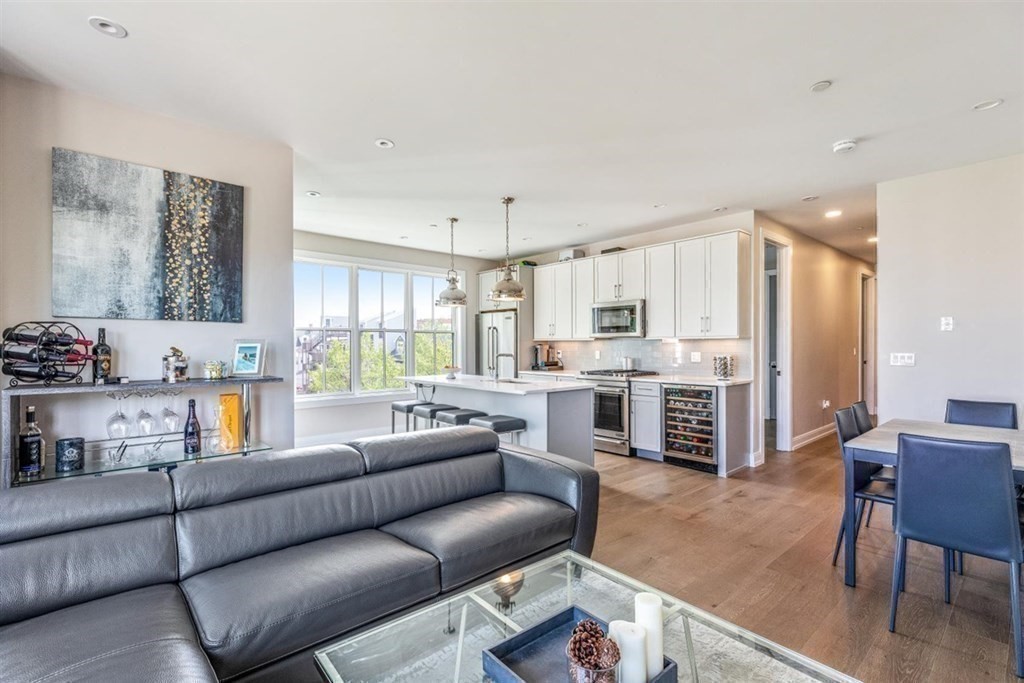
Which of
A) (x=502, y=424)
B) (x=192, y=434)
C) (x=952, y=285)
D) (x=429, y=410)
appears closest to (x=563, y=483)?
(x=502, y=424)

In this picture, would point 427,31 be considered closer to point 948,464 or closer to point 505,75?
point 505,75

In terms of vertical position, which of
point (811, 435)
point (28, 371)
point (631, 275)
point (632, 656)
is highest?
point (631, 275)

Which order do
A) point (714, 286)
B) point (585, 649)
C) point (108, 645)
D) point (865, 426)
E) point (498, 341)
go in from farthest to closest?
point (498, 341) → point (714, 286) → point (865, 426) → point (108, 645) → point (585, 649)

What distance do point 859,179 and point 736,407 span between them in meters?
2.36

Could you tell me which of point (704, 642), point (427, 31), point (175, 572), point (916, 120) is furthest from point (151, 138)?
point (916, 120)

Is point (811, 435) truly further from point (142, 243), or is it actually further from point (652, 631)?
point (142, 243)

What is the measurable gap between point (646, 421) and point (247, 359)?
404cm

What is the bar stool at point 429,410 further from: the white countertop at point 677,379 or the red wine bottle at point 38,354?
the red wine bottle at point 38,354

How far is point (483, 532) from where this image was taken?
6.96 ft

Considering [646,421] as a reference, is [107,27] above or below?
above

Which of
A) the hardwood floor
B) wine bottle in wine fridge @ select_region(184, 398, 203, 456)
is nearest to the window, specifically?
wine bottle in wine fridge @ select_region(184, 398, 203, 456)

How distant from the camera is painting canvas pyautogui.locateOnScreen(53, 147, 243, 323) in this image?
2723 millimetres

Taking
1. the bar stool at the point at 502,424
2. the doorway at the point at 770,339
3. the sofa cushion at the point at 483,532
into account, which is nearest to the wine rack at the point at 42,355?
the sofa cushion at the point at 483,532

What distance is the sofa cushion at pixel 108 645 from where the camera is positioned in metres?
1.20
